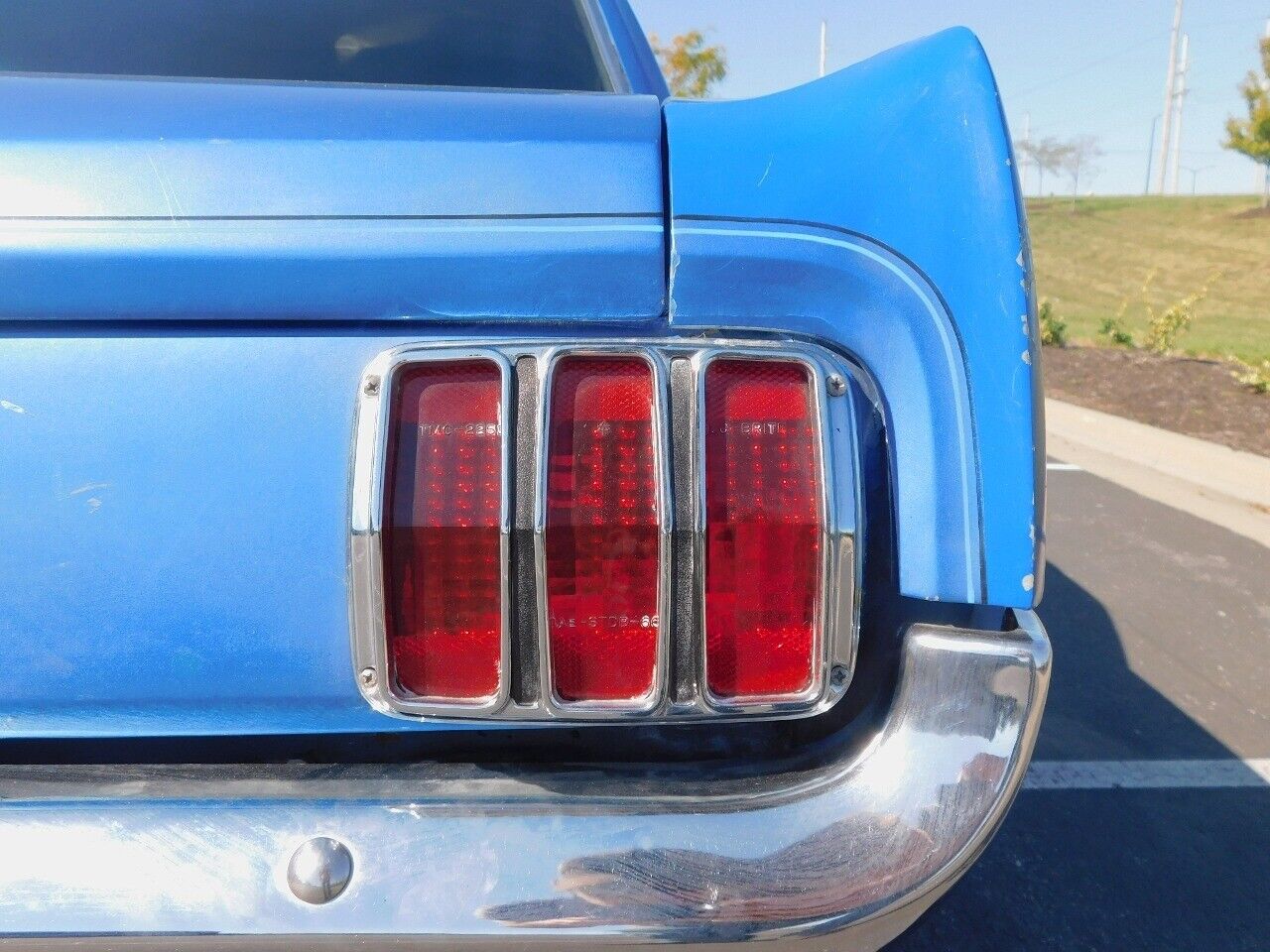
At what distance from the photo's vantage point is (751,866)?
1.00 metres

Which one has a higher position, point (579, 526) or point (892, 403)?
point (892, 403)

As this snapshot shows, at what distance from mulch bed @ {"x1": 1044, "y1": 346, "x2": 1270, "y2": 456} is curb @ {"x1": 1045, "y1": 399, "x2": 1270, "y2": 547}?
0.38m

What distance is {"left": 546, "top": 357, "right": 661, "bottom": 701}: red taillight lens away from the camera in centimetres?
98

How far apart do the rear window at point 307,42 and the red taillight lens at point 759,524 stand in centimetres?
120

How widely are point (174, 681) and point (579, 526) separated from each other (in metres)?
0.50

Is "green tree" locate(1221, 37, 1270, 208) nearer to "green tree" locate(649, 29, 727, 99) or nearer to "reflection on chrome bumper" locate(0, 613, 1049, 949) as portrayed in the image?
"green tree" locate(649, 29, 727, 99)

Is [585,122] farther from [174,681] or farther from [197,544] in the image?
[174,681]

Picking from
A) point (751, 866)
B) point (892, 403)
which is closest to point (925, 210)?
point (892, 403)

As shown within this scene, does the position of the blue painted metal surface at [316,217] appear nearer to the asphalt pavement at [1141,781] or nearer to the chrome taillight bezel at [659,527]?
the chrome taillight bezel at [659,527]

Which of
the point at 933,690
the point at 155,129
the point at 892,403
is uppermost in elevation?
the point at 155,129

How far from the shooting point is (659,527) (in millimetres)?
968

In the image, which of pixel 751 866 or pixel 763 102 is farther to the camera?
pixel 763 102

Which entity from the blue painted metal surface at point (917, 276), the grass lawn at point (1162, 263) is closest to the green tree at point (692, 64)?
the grass lawn at point (1162, 263)

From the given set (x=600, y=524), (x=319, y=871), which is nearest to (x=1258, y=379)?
(x=600, y=524)
